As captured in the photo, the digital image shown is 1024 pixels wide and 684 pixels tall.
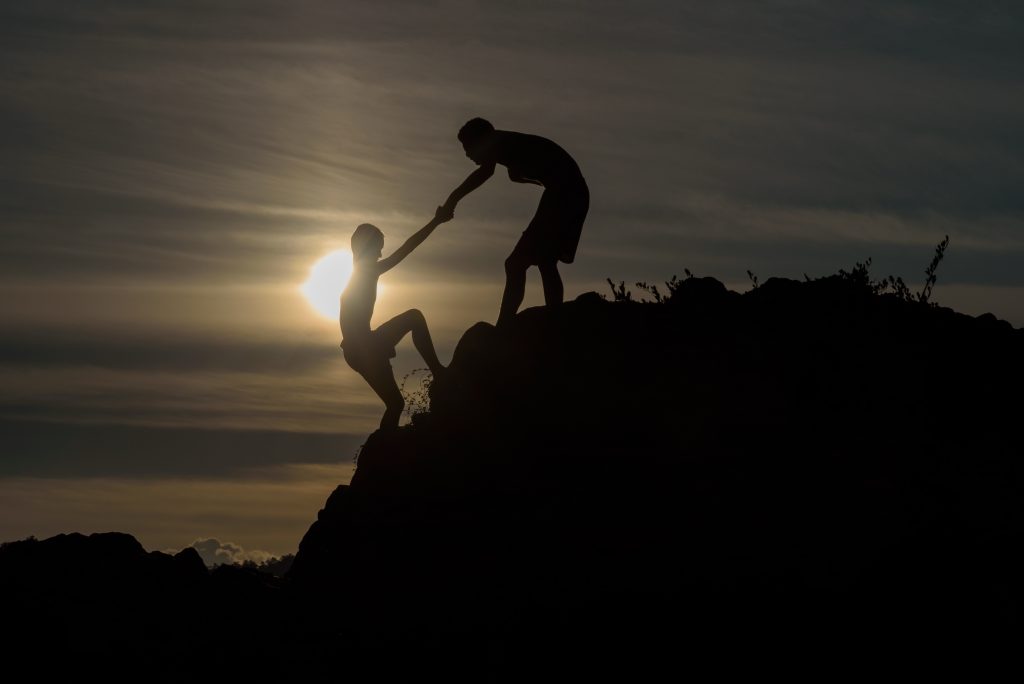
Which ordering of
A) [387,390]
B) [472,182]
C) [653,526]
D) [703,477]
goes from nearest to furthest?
[653,526] < [703,477] < [472,182] < [387,390]

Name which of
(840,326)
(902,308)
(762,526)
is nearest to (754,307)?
(840,326)

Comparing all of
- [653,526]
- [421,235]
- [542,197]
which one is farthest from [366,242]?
[653,526]

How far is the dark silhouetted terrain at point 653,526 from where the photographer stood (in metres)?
15.3

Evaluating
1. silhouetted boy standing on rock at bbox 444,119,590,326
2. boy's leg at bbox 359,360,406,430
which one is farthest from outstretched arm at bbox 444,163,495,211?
boy's leg at bbox 359,360,406,430

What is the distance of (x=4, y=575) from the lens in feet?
56.5

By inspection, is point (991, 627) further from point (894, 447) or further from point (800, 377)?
point (800, 377)

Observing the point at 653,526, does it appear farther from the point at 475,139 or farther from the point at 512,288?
the point at 475,139

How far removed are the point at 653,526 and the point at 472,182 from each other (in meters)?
5.35

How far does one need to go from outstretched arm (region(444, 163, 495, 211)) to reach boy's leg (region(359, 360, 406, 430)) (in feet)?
8.26

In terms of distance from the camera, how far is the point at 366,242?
17.9m

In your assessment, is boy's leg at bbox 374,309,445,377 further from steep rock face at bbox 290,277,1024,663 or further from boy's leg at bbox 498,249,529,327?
boy's leg at bbox 498,249,529,327

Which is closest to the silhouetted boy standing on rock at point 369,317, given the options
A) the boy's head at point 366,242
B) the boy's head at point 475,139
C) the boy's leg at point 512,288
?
the boy's head at point 366,242

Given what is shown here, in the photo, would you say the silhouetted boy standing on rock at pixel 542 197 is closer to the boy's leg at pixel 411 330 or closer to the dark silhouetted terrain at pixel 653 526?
the dark silhouetted terrain at pixel 653 526

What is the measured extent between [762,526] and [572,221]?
509 cm
